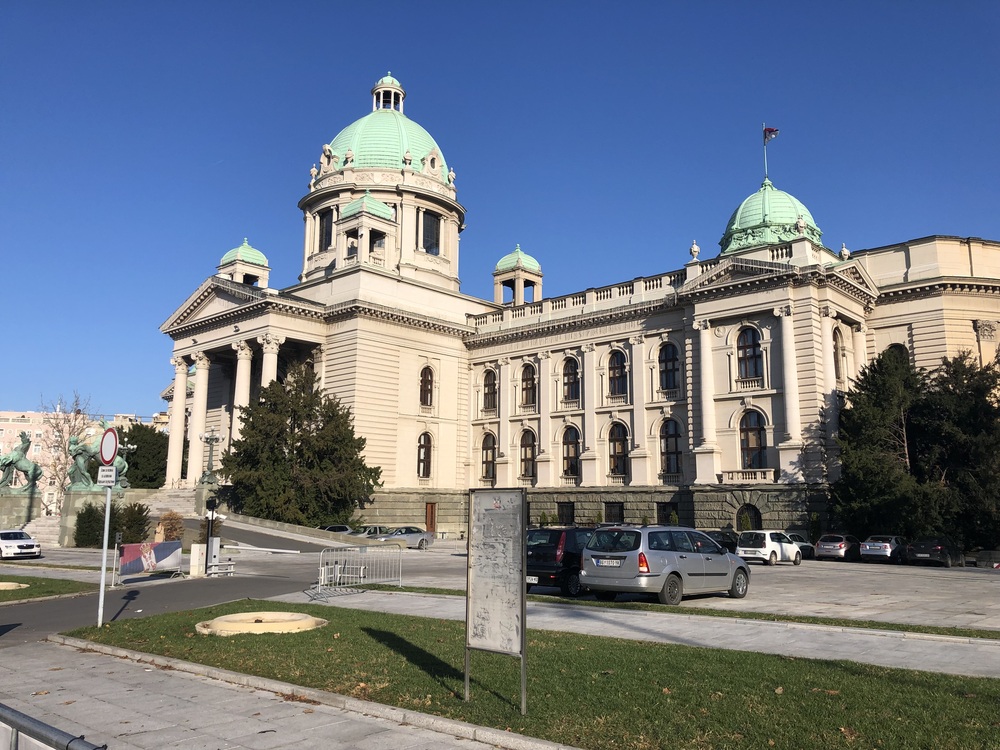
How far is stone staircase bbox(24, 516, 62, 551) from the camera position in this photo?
44000 millimetres

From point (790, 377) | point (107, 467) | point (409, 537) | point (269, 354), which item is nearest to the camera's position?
point (107, 467)

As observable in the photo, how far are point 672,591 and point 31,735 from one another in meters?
14.9

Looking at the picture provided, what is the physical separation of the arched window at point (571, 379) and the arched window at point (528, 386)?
98.2 inches

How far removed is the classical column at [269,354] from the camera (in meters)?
52.1

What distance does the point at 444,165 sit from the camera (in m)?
67.6

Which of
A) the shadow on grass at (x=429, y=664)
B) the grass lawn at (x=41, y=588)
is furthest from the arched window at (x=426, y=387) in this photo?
the shadow on grass at (x=429, y=664)

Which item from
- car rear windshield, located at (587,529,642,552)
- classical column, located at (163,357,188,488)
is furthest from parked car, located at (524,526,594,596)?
classical column, located at (163,357,188,488)

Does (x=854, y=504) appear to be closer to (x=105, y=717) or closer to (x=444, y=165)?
(x=105, y=717)

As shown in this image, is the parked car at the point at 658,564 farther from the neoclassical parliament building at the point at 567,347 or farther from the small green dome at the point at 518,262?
the small green dome at the point at 518,262

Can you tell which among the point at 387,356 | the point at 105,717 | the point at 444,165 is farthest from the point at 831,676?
the point at 444,165

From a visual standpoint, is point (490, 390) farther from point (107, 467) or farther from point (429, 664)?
point (429, 664)

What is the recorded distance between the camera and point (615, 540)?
18438mm

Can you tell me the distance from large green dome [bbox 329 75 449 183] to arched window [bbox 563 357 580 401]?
68.1 feet

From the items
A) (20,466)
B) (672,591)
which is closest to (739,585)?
(672,591)
